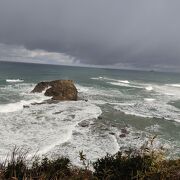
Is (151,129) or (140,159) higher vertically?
(140,159)

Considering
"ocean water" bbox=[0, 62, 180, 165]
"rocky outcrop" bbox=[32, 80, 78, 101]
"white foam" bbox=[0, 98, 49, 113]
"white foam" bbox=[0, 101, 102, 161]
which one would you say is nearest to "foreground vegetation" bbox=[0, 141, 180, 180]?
"ocean water" bbox=[0, 62, 180, 165]

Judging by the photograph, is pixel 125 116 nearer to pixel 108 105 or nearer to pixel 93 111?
pixel 93 111

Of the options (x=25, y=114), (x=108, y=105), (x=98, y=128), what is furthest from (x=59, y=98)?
(x=98, y=128)

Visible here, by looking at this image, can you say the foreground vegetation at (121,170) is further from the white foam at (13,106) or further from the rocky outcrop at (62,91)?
the rocky outcrop at (62,91)

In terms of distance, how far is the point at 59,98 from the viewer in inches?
Result: 1356

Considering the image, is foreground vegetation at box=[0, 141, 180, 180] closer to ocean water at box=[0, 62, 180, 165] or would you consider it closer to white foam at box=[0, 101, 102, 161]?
ocean water at box=[0, 62, 180, 165]

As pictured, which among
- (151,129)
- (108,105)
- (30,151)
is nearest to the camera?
(30,151)

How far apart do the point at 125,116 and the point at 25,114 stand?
1061cm

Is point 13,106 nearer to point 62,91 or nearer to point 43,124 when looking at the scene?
point 43,124

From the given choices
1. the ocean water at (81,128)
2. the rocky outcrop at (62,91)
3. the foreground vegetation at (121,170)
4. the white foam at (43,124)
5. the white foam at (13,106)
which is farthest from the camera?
the rocky outcrop at (62,91)

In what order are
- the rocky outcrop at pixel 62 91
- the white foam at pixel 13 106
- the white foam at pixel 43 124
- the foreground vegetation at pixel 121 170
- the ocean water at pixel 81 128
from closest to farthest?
the foreground vegetation at pixel 121 170 → the ocean water at pixel 81 128 → the white foam at pixel 43 124 → the white foam at pixel 13 106 → the rocky outcrop at pixel 62 91

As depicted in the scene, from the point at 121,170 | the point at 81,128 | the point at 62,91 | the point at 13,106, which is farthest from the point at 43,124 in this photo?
the point at 121,170

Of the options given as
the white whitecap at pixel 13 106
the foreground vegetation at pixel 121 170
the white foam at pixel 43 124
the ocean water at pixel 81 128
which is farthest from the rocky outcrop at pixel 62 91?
the foreground vegetation at pixel 121 170

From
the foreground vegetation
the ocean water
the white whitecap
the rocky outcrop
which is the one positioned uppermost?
the foreground vegetation
